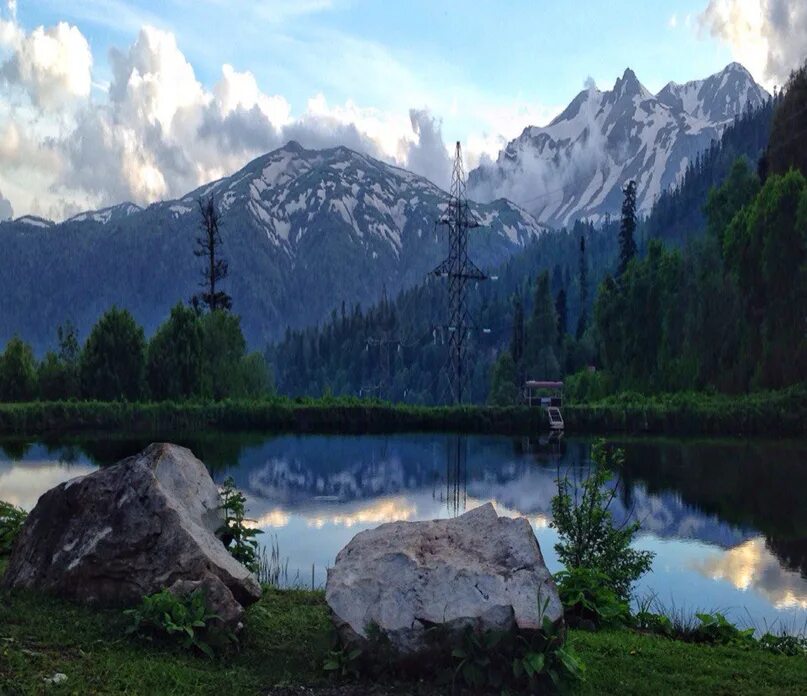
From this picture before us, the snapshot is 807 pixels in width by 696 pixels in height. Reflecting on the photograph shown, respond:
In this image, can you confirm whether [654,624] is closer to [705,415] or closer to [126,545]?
[126,545]

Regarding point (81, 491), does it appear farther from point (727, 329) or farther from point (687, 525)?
point (727, 329)

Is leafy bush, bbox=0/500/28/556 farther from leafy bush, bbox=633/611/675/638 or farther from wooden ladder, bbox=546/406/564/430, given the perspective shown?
wooden ladder, bbox=546/406/564/430

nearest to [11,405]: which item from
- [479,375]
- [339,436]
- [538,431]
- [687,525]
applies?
[339,436]

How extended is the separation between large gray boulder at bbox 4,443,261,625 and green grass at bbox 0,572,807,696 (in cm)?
35

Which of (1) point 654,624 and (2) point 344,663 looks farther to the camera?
(1) point 654,624

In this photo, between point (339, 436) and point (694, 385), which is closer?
point (339, 436)

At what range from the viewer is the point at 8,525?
16109 millimetres

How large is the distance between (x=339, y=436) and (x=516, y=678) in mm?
39135

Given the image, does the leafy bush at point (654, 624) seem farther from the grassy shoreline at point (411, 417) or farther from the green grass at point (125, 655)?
the grassy shoreline at point (411, 417)

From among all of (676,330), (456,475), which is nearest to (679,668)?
(456,475)

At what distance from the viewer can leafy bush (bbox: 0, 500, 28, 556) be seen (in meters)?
15.2

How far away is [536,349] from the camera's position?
10481 cm

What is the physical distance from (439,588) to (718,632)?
4994 mm

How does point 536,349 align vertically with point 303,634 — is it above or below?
above
